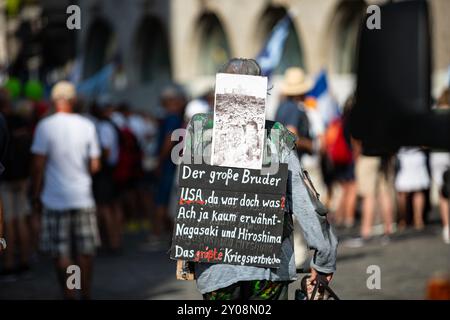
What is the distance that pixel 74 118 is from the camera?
1017 centimetres

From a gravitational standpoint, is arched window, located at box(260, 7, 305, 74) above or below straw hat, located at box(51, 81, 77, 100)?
above

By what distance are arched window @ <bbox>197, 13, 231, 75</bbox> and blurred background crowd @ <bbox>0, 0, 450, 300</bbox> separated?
4 cm

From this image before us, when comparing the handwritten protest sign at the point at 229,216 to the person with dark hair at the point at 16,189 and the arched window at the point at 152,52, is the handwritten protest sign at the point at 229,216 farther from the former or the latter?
the arched window at the point at 152,52

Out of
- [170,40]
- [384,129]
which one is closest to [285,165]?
[384,129]

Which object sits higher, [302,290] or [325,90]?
[325,90]

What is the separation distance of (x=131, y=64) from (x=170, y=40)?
267cm

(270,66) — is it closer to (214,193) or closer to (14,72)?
(214,193)

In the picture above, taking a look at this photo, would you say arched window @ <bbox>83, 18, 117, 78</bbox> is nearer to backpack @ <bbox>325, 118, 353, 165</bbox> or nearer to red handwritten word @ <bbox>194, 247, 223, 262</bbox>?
backpack @ <bbox>325, 118, 353, 165</bbox>

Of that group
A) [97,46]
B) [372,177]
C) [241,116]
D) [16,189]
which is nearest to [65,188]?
[16,189]

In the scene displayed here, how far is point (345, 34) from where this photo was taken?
25.8 meters

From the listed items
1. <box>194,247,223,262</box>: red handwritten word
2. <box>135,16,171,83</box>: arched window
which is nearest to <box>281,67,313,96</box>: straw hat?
<box>194,247,223,262</box>: red handwritten word

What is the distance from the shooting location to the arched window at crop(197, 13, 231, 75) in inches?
1194

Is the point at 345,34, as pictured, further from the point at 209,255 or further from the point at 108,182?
the point at 209,255

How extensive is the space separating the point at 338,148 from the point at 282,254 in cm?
1174
